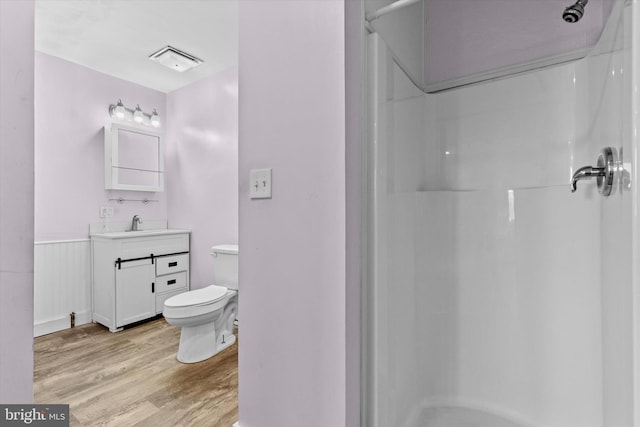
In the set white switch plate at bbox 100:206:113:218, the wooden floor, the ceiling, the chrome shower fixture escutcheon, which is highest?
the ceiling

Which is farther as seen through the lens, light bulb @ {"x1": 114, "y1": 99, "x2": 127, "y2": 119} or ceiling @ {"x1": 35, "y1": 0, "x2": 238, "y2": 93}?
light bulb @ {"x1": 114, "y1": 99, "x2": 127, "y2": 119}

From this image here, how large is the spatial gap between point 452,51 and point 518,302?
4.01 ft

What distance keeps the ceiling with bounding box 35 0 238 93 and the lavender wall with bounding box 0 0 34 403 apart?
201 cm

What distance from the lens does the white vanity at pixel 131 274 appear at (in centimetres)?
272

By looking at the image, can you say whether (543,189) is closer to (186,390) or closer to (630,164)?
(630,164)

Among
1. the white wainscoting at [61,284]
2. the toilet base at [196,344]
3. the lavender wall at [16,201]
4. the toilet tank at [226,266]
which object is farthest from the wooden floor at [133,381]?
the lavender wall at [16,201]

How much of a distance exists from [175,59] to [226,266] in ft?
5.99

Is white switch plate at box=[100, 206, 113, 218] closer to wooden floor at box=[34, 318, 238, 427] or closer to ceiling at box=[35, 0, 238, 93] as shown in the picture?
wooden floor at box=[34, 318, 238, 427]

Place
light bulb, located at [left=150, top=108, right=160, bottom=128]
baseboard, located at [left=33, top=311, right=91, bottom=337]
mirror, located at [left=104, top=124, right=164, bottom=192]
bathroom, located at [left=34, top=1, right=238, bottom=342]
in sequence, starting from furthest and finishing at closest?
light bulb, located at [left=150, top=108, right=160, bottom=128], mirror, located at [left=104, top=124, right=164, bottom=192], baseboard, located at [left=33, top=311, right=91, bottom=337], bathroom, located at [left=34, top=1, right=238, bottom=342]

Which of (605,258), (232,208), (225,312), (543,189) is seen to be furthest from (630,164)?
(232,208)

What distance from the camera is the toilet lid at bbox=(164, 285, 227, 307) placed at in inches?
84.7

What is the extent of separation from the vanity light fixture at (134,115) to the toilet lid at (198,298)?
195 cm

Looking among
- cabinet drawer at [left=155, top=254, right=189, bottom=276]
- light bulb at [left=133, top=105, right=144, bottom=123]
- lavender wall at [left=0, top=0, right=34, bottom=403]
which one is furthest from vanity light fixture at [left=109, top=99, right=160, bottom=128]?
lavender wall at [left=0, top=0, right=34, bottom=403]

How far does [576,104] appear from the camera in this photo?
1320 mm
